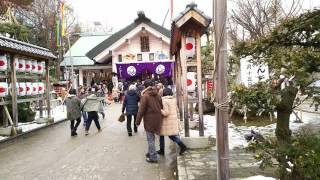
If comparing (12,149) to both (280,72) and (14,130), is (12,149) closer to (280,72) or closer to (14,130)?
(14,130)

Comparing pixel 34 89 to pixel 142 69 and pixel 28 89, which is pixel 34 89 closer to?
pixel 28 89

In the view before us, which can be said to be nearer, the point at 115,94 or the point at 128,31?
the point at 115,94

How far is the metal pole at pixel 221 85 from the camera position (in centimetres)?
590

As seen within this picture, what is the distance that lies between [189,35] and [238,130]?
4.15 m

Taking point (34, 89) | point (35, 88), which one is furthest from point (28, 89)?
point (35, 88)

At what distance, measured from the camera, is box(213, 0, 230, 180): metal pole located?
590cm

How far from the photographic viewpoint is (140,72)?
30.9m

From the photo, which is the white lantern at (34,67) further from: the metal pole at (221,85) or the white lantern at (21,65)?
the metal pole at (221,85)

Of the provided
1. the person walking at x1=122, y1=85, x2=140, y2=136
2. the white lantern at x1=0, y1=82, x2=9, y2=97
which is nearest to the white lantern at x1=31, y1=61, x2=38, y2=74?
the white lantern at x1=0, y1=82, x2=9, y2=97

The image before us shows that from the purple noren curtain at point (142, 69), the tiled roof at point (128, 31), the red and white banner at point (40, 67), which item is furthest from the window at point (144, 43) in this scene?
the red and white banner at point (40, 67)

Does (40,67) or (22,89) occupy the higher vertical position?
(40,67)

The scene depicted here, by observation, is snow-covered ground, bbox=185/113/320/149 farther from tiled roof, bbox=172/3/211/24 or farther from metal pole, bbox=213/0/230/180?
metal pole, bbox=213/0/230/180

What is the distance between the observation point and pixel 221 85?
19.7ft

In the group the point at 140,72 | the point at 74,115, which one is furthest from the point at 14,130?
the point at 140,72
